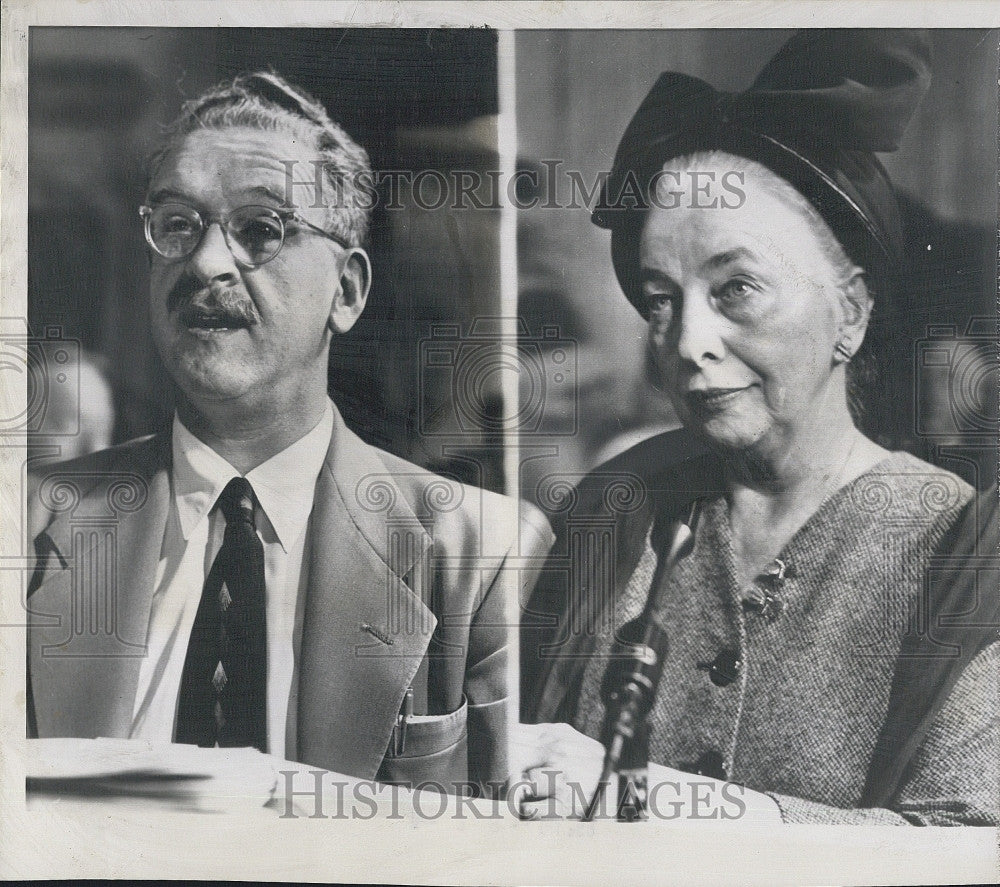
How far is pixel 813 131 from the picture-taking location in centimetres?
226

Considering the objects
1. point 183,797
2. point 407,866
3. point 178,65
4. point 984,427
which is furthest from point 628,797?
point 178,65

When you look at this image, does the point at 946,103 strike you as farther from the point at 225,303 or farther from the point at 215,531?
the point at 215,531

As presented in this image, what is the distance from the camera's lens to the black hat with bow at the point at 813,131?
2260mm

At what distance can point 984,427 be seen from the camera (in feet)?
7.54

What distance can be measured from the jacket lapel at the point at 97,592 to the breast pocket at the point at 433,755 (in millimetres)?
727

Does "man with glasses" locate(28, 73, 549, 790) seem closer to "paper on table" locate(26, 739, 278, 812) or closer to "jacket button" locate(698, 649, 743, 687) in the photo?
"paper on table" locate(26, 739, 278, 812)

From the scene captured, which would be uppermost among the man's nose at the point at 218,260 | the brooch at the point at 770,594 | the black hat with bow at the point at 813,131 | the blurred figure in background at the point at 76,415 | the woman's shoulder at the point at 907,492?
the black hat with bow at the point at 813,131

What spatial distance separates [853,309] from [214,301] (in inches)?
65.7

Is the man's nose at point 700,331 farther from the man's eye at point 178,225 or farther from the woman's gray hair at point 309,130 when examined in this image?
the man's eye at point 178,225

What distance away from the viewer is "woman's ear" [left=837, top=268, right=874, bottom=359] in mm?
2266

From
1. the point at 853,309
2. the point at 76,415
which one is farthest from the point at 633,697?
the point at 76,415

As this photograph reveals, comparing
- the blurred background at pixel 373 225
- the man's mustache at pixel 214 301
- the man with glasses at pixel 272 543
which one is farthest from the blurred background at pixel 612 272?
the man's mustache at pixel 214 301

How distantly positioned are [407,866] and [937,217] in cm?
221

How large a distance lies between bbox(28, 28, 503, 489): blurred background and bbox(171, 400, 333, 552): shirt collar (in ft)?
0.37
